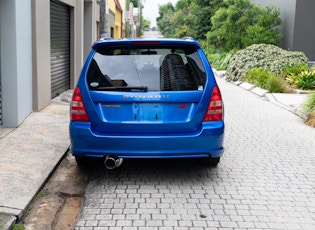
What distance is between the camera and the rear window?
509 cm

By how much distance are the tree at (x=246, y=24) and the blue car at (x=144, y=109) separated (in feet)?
68.6

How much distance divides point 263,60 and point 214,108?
1435 centimetres

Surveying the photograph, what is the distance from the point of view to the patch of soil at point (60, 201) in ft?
13.7

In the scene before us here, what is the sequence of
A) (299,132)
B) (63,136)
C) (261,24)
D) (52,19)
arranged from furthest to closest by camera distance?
1. (261,24)
2. (52,19)
3. (299,132)
4. (63,136)

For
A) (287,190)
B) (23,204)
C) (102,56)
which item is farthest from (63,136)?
(287,190)

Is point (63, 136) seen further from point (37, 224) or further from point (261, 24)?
point (261, 24)

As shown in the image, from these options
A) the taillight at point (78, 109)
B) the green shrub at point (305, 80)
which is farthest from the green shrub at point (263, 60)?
the taillight at point (78, 109)

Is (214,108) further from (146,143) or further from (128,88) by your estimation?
(128,88)

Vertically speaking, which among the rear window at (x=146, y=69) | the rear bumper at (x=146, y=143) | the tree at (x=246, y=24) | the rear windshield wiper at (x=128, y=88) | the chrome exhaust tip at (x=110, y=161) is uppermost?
the tree at (x=246, y=24)

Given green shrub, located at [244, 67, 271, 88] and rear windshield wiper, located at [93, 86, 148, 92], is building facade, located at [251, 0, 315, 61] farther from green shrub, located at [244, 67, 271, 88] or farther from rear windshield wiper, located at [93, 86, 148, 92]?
rear windshield wiper, located at [93, 86, 148, 92]

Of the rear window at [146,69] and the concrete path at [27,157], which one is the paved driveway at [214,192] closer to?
the concrete path at [27,157]

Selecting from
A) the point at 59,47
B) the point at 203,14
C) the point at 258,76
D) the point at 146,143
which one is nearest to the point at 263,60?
the point at 258,76

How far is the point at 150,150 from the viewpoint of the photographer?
4.99 meters

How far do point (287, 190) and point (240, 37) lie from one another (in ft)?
73.0
